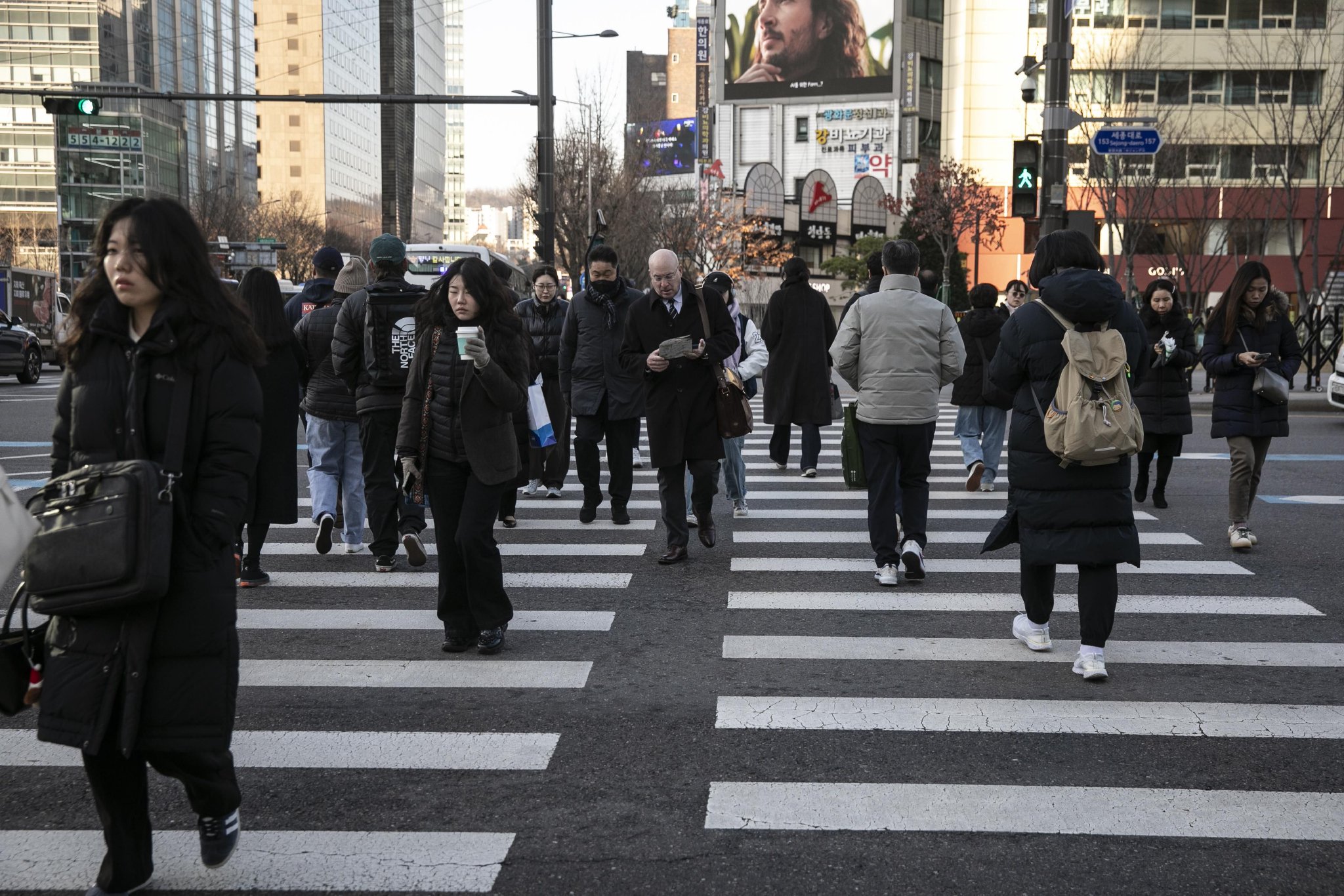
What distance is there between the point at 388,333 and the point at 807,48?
73166 mm

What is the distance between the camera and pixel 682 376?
8.23 metres

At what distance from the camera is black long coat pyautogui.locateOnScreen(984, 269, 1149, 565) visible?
5.53m

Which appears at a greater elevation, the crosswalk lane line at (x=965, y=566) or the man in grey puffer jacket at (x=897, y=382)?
the man in grey puffer jacket at (x=897, y=382)

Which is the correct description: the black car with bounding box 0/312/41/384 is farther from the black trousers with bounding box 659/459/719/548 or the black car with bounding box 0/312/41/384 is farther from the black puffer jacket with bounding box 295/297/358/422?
the black trousers with bounding box 659/459/719/548

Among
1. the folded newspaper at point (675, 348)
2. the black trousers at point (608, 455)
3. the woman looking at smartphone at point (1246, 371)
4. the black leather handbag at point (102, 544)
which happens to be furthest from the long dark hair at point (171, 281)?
the woman looking at smartphone at point (1246, 371)

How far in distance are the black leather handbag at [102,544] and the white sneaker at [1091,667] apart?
3.92 metres

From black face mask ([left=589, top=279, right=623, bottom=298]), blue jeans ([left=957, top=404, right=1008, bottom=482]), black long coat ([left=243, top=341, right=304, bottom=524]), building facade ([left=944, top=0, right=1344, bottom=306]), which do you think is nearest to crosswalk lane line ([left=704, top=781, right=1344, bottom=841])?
black long coat ([left=243, top=341, right=304, bottom=524])

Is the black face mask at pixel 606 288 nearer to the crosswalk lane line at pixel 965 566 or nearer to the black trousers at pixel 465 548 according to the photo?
the crosswalk lane line at pixel 965 566

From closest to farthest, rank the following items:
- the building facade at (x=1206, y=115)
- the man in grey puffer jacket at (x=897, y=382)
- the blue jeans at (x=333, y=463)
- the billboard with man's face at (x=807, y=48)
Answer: the man in grey puffer jacket at (x=897, y=382)
the blue jeans at (x=333, y=463)
the building facade at (x=1206, y=115)
the billboard with man's face at (x=807, y=48)

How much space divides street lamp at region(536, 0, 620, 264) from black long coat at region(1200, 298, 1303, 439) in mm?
12497

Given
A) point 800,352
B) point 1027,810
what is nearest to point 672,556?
point 800,352

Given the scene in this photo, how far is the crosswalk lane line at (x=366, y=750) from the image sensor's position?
15.3 ft

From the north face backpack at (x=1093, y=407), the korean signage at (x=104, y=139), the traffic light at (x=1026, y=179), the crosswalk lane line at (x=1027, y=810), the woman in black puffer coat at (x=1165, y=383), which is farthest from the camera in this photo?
the korean signage at (x=104, y=139)

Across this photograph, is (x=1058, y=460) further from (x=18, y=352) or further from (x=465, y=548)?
(x=18, y=352)
